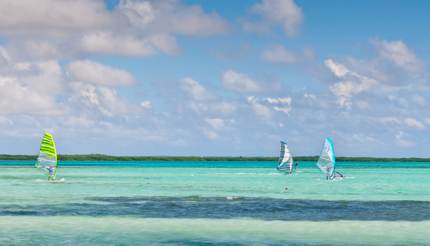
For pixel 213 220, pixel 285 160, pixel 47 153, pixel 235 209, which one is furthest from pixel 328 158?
pixel 213 220

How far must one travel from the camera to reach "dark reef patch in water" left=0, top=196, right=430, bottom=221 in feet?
114

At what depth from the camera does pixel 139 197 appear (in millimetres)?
47281

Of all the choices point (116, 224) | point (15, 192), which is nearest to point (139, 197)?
point (15, 192)

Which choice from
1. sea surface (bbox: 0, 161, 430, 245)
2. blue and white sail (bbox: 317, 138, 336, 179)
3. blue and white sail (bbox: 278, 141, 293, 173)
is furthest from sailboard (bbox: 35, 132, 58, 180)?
blue and white sail (bbox: 278, 141, 293, 173)

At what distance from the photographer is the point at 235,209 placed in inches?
1495

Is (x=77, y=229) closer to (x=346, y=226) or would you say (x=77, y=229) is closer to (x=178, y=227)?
(x=178, y=227)

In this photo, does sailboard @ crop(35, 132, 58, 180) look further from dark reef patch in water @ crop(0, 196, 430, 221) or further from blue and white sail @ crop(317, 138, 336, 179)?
blue and white sail @ crop(317, 138, 336, 179)

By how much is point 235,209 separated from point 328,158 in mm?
35164

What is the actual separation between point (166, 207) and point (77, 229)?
1051 cm

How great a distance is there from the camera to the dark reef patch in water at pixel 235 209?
34.8 metres

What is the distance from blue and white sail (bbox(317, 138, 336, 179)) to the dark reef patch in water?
25065 millimetres

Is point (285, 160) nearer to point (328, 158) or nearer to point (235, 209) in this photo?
point (328, 158)

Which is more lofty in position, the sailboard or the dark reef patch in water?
the sailboard

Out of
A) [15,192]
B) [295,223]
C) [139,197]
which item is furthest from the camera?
[15,192]
